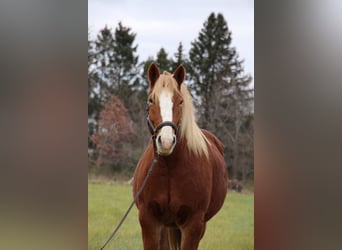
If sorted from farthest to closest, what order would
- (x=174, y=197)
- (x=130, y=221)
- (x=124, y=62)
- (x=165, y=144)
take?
(x=124, y=62), (x=130, y=221), (x=174, y=197), (x=165, y=144)

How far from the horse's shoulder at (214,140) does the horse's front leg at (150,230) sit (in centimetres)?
87

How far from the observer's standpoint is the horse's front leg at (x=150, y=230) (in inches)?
113

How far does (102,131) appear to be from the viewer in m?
3.57

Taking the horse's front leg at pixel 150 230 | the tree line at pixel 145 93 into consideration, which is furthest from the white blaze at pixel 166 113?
the tree line at pixel 145 93

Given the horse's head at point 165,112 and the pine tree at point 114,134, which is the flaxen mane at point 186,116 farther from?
the pine tree at point 114,134

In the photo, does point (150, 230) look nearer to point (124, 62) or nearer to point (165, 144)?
point (165, 144)

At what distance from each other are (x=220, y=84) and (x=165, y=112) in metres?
1.12

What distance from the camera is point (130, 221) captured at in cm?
351

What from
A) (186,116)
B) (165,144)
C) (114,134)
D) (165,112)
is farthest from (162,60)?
(165,144)

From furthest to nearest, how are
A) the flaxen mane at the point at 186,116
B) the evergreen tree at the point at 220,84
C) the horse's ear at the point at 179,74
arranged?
the evergreen tree at the point at 220,84, the horse's ear at the point at 179,74, the flaxen mane at the point at 186,116

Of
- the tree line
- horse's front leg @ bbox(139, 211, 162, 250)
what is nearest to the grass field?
the tree line
